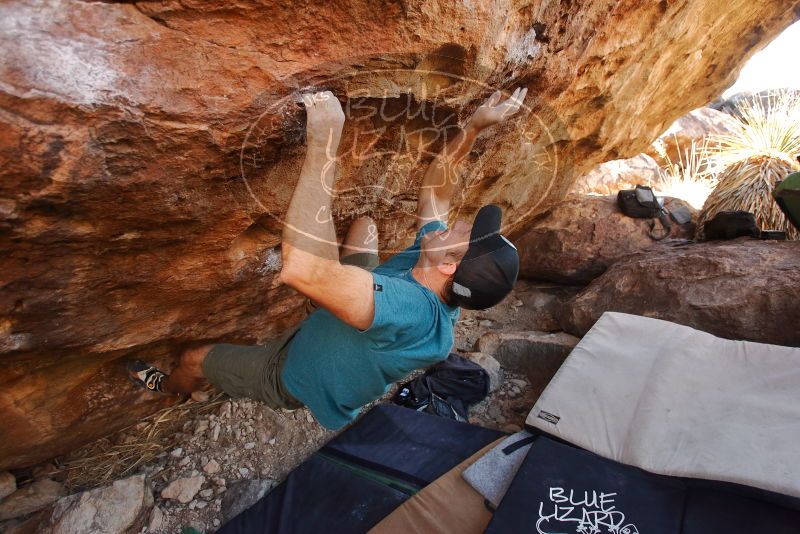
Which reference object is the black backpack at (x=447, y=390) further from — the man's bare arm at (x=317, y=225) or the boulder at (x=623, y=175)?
the boulder at (x=623, y=175)

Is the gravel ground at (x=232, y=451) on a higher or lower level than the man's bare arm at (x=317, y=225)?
lower

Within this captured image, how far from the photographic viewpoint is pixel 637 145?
183 inches

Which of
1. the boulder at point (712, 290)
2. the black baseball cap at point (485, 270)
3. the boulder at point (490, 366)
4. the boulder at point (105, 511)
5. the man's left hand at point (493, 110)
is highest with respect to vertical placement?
the man's left hand at point (493, 110)

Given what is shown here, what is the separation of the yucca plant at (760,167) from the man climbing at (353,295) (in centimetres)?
364

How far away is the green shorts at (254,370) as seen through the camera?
213cm

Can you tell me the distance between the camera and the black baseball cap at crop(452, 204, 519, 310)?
72.4 inches

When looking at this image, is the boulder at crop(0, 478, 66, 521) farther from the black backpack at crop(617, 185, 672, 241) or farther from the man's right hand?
the black backpack at crop(617, 185, 672, 241)

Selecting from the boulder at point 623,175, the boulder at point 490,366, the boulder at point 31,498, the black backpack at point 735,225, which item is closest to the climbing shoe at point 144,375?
the boulder at point 31,498

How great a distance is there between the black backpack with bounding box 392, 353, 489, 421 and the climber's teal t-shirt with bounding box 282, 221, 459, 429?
1.17 m

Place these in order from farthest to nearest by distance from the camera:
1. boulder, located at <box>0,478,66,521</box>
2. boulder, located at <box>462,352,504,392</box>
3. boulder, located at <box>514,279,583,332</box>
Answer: boulder, located at <box>514,279,583,332</box>, boulder, located at <box>462,352,504,392</box>, boulder, located at <box>0,478,66,521</box>

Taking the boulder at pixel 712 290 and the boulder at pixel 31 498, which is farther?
the boulder at pixel 712 290

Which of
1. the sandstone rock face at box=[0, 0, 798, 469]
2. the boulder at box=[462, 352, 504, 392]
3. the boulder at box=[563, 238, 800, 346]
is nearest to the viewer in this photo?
the sandstone rock face at box=[0, 0, 798, 469]

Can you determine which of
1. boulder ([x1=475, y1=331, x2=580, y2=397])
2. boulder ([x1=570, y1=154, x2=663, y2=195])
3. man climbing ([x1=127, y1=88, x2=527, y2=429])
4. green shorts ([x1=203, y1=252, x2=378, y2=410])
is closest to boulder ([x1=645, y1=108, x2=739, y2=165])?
boulder ([x1=570, y1=154, x2=663, y2=195])

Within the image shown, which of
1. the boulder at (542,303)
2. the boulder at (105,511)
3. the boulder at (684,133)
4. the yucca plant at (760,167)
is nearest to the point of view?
the boulder at (105,511)
